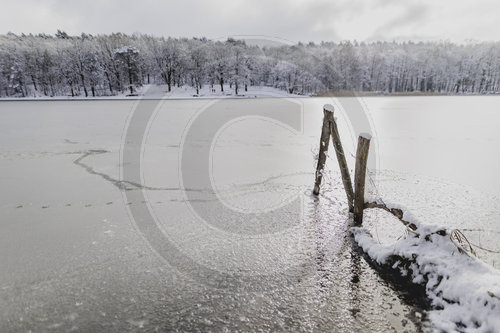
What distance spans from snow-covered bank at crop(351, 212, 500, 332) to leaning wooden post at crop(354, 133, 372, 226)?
31.8 inches

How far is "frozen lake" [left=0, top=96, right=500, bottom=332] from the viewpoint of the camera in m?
2.95

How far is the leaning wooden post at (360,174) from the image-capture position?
14.8 feet

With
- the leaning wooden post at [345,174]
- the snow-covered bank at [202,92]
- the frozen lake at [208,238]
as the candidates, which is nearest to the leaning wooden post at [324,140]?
the leaning wooden post at [345,174]

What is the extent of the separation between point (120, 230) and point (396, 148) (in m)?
9.94

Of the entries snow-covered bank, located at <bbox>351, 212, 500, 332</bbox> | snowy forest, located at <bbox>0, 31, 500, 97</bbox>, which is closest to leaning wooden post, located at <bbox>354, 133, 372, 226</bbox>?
snow-covered bank, located at <bbox>351, 212, 500, 332</bbox>

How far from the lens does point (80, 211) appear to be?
215 inches

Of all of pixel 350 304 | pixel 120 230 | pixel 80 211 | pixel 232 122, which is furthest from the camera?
pixel 232 122

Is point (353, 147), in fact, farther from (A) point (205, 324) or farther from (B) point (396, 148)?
(A) point (205, 324)

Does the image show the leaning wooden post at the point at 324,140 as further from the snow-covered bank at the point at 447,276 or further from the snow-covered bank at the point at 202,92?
the snow-covered bank at the point at 202,92

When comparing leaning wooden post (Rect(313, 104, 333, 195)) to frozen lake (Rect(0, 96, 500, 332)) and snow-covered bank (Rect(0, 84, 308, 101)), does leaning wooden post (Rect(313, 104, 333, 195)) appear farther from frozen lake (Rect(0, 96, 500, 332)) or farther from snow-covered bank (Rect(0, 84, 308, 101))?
snow-covered bank (Rect(0, 84, 308, 101))

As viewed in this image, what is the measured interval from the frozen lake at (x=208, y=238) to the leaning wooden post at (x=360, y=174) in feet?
1.12

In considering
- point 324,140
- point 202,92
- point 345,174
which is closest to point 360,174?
point 345,174

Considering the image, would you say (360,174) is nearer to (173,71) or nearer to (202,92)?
(202,92)

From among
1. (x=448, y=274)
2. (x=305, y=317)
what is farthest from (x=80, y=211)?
(x=448, y=274)
